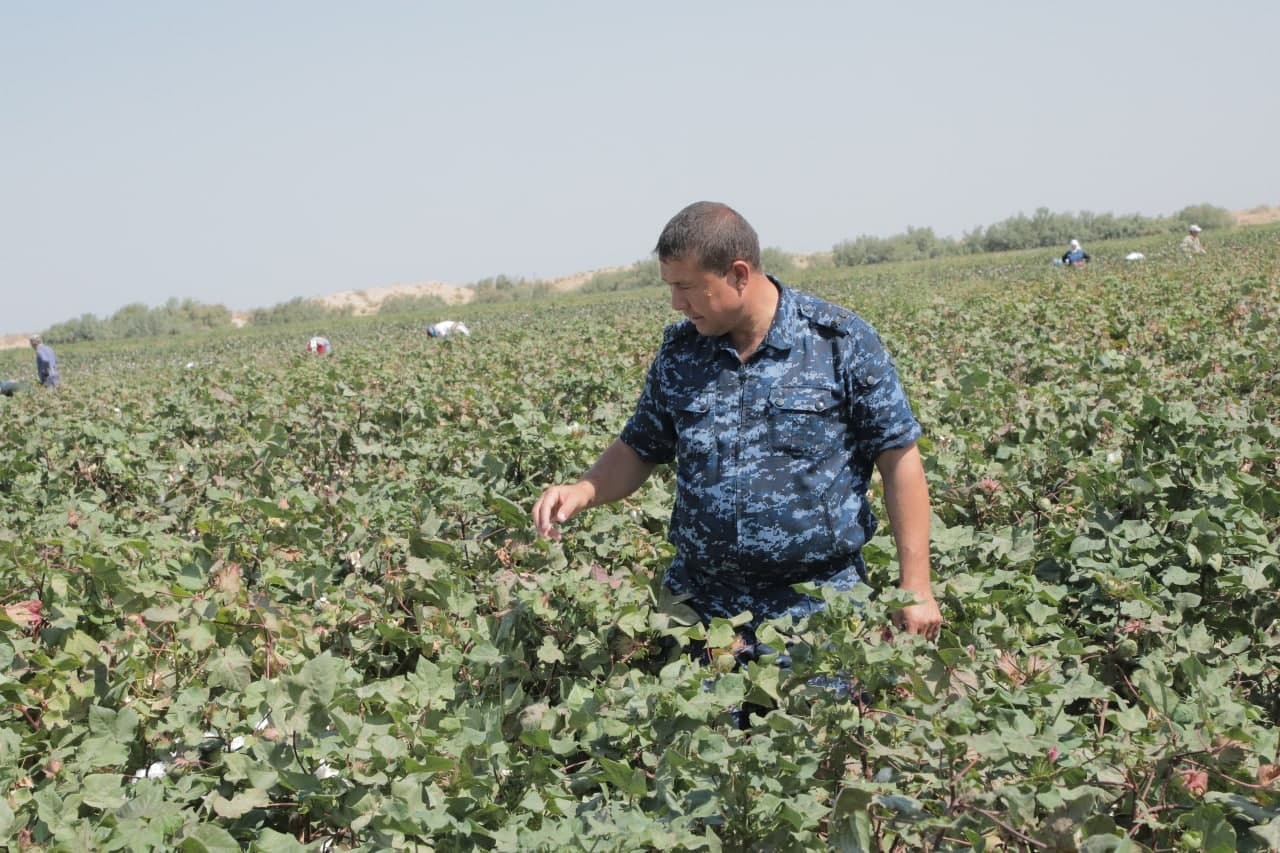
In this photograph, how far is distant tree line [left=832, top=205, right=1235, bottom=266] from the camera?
58062 millimetres

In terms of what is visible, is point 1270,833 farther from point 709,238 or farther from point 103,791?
point 103,791

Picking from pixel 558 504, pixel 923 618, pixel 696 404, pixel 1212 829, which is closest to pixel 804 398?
pixel 696 404

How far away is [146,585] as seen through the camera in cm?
300

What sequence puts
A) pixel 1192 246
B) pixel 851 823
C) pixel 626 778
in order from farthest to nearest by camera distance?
pixel 1192 246 → pixel 626 778 → pixel 851 823

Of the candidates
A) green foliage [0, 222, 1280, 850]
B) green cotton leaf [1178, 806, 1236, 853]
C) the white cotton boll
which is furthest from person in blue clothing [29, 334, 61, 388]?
green cotton leaf [1178, 806, 1236, 853]

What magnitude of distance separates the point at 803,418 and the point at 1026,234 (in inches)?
2379

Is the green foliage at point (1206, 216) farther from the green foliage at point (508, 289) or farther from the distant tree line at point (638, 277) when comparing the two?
the green foliage at point (508, 289)

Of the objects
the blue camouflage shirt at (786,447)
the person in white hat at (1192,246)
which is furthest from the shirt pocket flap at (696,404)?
the person in white hat at (1192,246)

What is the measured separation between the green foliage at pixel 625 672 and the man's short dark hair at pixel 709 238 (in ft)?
2.60

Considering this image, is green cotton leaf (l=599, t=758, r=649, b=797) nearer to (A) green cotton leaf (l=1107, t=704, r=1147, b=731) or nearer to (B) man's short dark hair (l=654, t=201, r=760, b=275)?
(A) green cotton leaf (l=1107, t=704, r=1147, b=731)

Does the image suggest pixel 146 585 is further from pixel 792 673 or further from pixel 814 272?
pixel 814 272

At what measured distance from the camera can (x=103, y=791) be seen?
2.18 m

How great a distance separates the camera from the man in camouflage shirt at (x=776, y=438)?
2.61 meters

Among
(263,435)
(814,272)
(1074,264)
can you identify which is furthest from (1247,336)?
(814,272)
